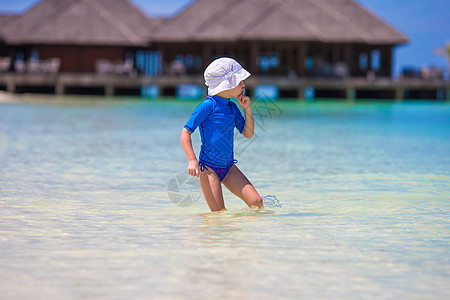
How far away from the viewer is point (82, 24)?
45.8 m

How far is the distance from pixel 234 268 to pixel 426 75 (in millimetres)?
40336

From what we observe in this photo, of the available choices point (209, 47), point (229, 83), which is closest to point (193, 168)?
point (229, 83)

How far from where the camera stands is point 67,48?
47125 mm

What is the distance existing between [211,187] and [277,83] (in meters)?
35.1

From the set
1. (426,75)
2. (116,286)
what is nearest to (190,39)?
(426,75)

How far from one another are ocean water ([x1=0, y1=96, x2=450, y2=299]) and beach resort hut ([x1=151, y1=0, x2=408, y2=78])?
2866cm

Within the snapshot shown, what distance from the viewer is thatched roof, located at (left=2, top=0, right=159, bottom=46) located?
44719mm

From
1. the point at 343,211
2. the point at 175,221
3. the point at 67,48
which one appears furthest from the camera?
the point at 67,48

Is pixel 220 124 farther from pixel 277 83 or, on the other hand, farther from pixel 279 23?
pixel 279 23

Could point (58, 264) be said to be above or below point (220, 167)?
below

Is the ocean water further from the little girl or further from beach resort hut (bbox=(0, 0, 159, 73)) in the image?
beach resort hut (bbox=(0, 0, 159, 73))

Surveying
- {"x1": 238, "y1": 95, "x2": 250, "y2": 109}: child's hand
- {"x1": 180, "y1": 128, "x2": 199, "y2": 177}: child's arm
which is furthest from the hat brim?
{"x1": 180, "y1": 128, "x2": 199, "y2": 177}: child's arm

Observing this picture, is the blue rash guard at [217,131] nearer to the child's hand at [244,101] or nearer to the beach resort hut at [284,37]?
the child's hand at [244,101]

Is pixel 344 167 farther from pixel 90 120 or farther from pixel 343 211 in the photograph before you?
pixel 90 120
